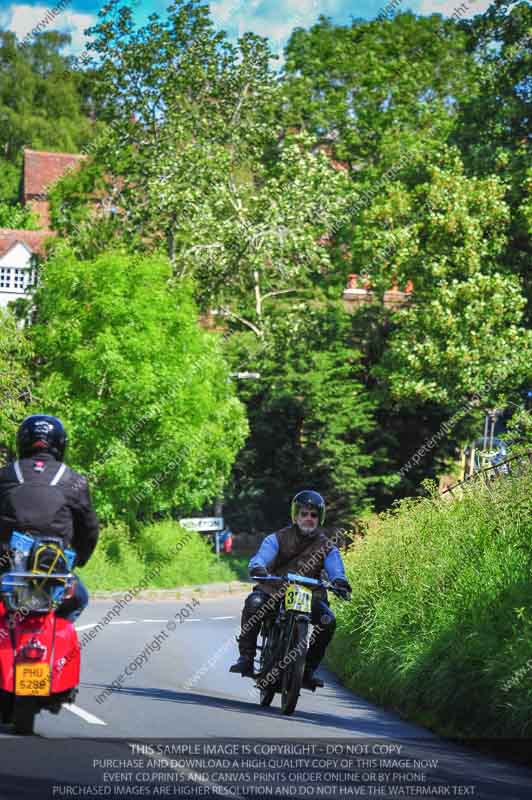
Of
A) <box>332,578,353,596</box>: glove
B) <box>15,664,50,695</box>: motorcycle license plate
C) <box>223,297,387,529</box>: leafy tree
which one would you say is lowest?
<box>15,664,50,695</box>: motorcycle license plate

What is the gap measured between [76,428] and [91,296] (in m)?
3.75

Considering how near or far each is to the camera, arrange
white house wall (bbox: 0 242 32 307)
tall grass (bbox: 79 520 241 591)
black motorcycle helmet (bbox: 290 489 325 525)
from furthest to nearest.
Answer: white house wall (bbox: 0 242 32 307) < tall grass (bbox: 79 520 241 591) < black motorcycle helmet (bbox: 290 489 325 525)

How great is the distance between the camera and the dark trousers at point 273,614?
1271 centimetres

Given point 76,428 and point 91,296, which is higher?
point 91,296

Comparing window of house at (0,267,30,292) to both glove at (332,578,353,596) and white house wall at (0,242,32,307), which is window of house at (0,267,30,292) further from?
glove at (332,578,353,596)

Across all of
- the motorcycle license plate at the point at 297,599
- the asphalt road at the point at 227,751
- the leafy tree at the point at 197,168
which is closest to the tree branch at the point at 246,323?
the leafy tree at the point at 197,168

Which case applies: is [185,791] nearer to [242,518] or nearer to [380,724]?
[380,724]

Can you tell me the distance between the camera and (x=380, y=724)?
1290 centimetres

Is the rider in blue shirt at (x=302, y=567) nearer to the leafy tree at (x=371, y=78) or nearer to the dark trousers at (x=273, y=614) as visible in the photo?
the dark trousers at (x=273, y=614)

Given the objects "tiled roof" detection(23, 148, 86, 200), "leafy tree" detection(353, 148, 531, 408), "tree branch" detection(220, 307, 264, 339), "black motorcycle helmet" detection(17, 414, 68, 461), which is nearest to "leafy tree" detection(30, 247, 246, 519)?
"leafy tree" detection(353, 148, 531, 408)

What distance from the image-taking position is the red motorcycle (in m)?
8.40

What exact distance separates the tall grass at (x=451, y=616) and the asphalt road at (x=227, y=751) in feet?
1.32

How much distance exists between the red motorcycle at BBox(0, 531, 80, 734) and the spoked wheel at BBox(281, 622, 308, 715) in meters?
3.94

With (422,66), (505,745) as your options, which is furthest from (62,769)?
(422,66)
